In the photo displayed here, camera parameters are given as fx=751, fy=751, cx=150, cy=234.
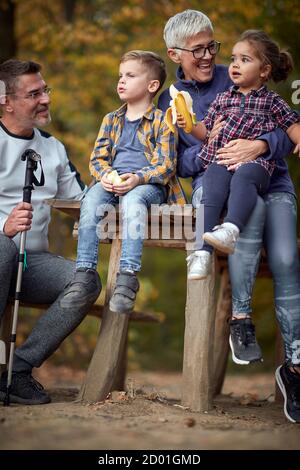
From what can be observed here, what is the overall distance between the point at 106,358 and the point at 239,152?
142 cm

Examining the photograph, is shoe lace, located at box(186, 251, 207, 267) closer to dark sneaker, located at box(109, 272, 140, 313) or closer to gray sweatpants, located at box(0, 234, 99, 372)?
dark sneaker, located at box(109, 272, 140, 313)

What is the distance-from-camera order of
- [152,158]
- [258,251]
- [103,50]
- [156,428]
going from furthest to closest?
[103,50] < [152,158] < [258,251] < [156,428]

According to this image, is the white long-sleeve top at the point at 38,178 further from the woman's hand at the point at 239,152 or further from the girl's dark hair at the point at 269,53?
the girl's dark hair at the point at 269,53

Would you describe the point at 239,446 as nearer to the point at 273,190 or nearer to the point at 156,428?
the point at 156,428

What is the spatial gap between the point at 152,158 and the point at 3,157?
0.98 metres

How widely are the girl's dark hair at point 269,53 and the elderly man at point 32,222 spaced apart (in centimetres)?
141

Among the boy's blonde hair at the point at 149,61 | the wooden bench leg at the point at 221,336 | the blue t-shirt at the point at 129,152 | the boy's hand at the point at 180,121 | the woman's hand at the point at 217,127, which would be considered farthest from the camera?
the wooden bench leg at the point at 221,336

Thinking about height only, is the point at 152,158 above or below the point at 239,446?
above

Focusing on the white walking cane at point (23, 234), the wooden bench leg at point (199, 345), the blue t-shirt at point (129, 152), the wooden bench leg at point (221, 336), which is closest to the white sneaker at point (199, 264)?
the wooden bench leg at point (199, 345)

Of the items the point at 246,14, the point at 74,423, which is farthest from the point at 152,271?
the point at 74,423

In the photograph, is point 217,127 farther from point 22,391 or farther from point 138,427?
point 22,391

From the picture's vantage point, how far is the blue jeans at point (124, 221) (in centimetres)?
412

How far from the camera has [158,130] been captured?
4508 mm

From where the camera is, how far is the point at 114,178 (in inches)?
167
